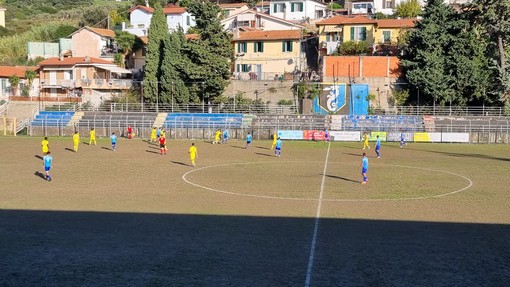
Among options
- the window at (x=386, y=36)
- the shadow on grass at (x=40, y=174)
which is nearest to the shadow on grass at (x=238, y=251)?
the shadow on grass at (x=40, y=174)

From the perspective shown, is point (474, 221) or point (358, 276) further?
point (474, 221)

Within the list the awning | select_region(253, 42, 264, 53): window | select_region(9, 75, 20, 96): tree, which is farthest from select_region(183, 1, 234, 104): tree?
select_region(9, 75, 20, 96): tree

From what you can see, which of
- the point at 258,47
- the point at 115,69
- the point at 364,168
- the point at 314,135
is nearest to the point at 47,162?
the point at 364,168

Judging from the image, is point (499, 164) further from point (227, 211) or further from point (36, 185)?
point (36, 185)

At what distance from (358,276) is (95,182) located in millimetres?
17133

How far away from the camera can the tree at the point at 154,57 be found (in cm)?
6419

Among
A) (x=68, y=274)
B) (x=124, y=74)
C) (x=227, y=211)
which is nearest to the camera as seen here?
(x=68, y=274)

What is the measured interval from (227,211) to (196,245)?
4.98 m

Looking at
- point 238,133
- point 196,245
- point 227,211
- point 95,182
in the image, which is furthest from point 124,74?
point 196,245

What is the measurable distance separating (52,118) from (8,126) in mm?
6230

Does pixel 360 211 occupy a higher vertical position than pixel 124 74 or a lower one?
lower

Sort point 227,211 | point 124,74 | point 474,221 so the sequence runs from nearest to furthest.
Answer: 1. point 474,221
2. point 227,211
3. point 124,74

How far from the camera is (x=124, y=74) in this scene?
7456cm

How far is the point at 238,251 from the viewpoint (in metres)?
14.9
